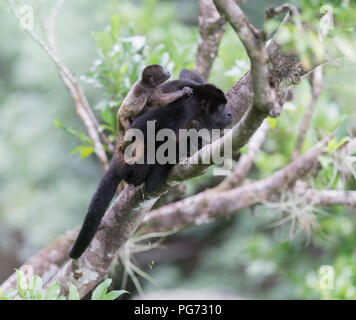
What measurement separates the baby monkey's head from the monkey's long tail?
0.47m

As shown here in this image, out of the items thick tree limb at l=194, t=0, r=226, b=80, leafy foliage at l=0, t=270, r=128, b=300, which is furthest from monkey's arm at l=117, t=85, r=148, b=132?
thick tree limb at l=194, t=0, r=226, b=80

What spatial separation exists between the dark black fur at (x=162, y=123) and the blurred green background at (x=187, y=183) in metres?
0.84

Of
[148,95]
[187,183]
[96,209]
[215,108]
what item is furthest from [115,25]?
[187,183]

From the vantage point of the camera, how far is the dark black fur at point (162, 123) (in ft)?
8.30

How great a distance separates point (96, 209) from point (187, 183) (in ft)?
4.61

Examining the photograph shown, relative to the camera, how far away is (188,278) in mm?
6832

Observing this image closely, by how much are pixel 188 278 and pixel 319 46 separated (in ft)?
19.2

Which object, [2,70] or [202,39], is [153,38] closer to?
[202,39]

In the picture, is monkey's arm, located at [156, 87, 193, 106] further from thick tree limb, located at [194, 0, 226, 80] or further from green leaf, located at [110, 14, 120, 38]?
thick tree limb, located at [194, 0, 226, 80]

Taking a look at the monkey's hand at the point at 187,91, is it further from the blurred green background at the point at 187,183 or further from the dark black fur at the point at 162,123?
the blurred green background at the point at 187,183

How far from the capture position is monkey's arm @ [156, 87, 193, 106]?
2556mm

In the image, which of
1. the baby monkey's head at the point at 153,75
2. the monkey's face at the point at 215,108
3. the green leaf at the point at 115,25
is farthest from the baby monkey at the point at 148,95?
the green leaf at the point at 115,25
